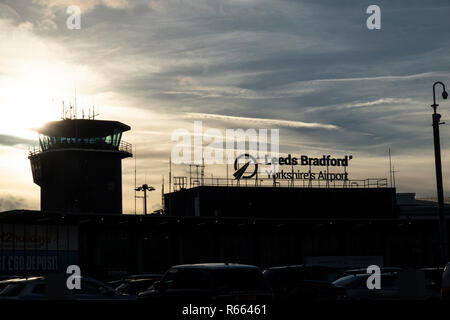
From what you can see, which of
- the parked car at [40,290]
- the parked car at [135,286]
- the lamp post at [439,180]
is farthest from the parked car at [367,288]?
the lamp post at [439,180]

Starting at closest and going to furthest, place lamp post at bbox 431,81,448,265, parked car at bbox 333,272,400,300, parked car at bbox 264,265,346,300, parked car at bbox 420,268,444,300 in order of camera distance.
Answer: parked car at bbox 264,265,346,300, parked car at bbox 333,272,400,300, parked car at bbox 420,268,444,300, lamp post at bbox 431,81,448,265

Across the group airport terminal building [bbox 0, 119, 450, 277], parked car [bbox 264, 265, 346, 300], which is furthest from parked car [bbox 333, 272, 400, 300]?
airport terminal building [bbox 0, 119, 450, 277]

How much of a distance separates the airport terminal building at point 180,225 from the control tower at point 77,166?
0.36ft

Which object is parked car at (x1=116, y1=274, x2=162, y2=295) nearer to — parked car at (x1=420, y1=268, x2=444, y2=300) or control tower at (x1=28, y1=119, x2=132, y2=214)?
parked car at (x1=420, y1=268, x2=444, y2=300)

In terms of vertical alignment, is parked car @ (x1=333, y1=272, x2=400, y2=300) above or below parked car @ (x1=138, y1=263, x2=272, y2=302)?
below

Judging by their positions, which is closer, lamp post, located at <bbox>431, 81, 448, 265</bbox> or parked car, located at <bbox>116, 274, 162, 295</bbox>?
parked car, located at <bbox>116, 274, 162, 295</bbox>

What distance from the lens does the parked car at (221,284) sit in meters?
17.5

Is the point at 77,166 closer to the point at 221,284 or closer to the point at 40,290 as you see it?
the point at 40,290

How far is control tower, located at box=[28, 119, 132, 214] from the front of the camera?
267 feet

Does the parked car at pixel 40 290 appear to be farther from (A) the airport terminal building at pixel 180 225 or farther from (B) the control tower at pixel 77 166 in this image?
(B) the control tower at pixel 77 166

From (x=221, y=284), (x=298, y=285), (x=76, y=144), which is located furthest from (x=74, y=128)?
(x=221, y=284)

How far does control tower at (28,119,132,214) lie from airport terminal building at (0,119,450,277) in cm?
11

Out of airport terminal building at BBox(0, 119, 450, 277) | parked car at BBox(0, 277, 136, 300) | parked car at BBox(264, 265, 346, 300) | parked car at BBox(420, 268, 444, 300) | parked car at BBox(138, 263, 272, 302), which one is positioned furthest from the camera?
airport terminal building at BBox(0, 119, 450, 277)

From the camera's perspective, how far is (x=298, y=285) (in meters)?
23.7
